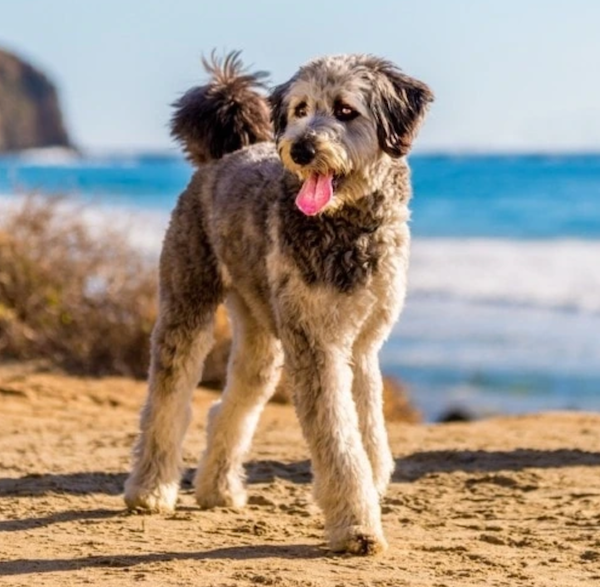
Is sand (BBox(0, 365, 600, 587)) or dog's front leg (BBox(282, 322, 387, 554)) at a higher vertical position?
dog's front leg (BBox(282, 322, 387, 554))

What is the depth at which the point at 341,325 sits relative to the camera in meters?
7.19

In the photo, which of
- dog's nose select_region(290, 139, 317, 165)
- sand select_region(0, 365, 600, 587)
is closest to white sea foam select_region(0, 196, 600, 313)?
sand select_region(0, 365, 600, 587)

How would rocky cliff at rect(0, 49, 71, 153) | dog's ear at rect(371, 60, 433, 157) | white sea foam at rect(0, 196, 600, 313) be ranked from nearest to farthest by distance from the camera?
dog's ear at rect(371, 60, 433, 157) < white sea foam at rect(0, 196, 600, 313) < rocky cliff at rect(0, 49, 71, 153)

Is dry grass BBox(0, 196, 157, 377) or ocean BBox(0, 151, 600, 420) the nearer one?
dry grass BBox(0, 196, 157, 377)

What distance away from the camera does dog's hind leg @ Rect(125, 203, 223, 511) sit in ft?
27.0

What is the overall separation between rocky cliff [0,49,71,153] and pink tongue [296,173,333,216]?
366 feet

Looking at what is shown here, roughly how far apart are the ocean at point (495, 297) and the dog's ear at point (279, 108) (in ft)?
22.9

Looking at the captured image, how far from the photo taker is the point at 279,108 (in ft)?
24.3

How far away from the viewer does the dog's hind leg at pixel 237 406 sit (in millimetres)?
8406

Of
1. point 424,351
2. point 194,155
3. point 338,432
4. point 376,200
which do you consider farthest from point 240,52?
point 424,351

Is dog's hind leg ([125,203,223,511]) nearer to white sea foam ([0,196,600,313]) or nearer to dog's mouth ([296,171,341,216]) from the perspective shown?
dog's mouth ([296,171,341,216])

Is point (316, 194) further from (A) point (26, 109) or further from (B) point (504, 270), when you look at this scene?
(A) point (26, 109)

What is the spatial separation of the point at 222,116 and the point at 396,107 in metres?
1.77

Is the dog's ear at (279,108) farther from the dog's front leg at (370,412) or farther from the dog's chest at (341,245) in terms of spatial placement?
the dog's front leg at (370,412)
